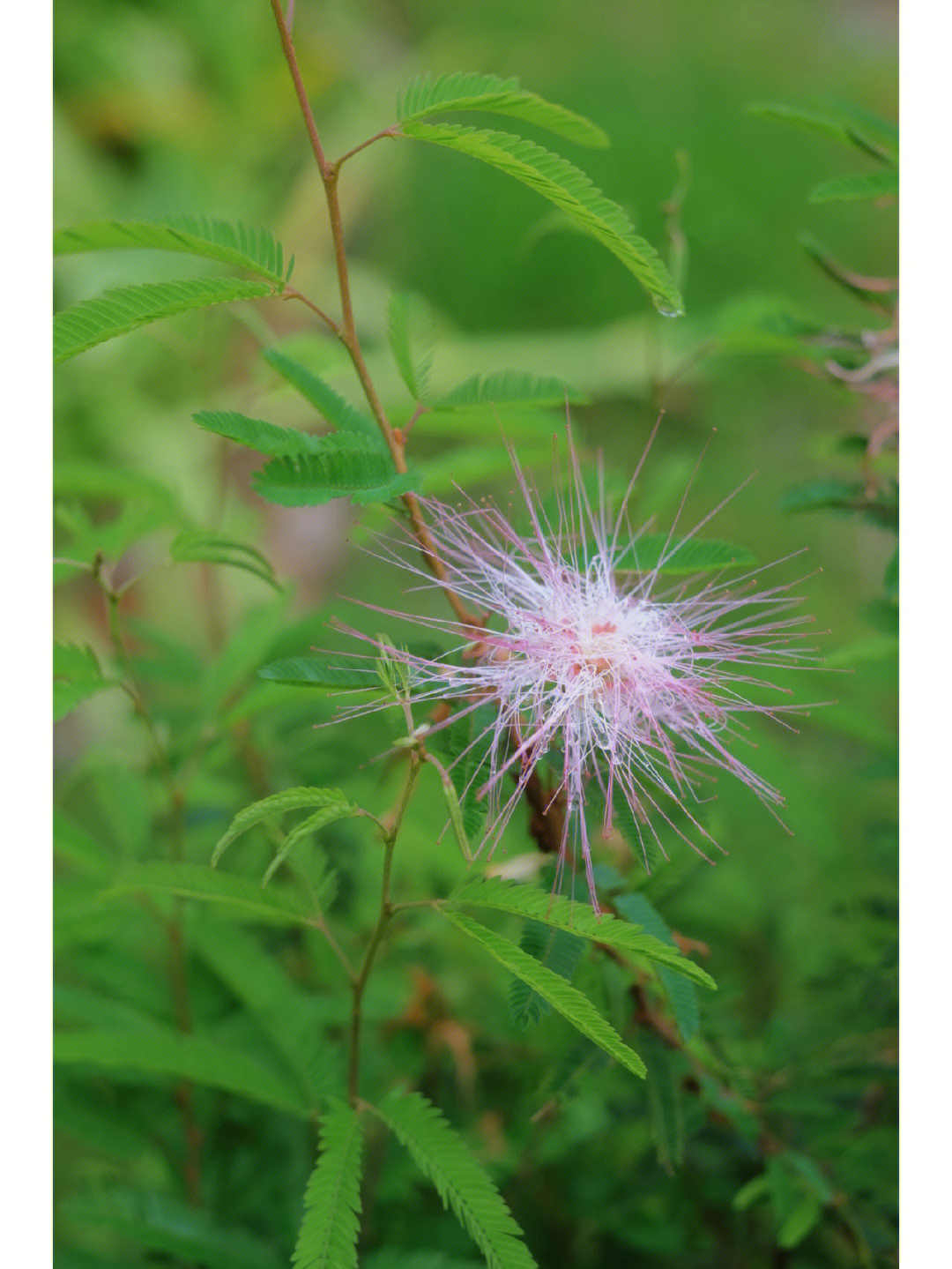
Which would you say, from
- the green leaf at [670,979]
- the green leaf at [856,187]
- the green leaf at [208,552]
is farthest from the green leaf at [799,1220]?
the green leaf at [856,187]

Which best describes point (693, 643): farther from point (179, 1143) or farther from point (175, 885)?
point (179, 1143)

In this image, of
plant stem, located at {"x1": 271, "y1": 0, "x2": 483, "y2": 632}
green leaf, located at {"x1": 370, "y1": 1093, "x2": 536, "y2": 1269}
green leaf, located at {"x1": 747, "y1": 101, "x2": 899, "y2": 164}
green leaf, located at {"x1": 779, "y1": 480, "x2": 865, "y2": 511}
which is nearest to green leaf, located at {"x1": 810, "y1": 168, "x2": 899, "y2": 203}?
green leaf, located at {"x1": 747, "y1": 101, "x2": 899, "y2": 164}

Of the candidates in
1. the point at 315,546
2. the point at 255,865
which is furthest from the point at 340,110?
the point at 255,865

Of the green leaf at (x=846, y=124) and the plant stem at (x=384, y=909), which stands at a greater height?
the green leaf at (x=846, y=124)

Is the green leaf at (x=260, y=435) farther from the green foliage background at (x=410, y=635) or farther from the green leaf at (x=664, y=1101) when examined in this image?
the green leaf at (x=664, y=1101)

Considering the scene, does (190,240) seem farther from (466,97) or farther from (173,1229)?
(173,1229)

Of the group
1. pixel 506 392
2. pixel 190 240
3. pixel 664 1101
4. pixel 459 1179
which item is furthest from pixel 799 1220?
pixel 190 240
